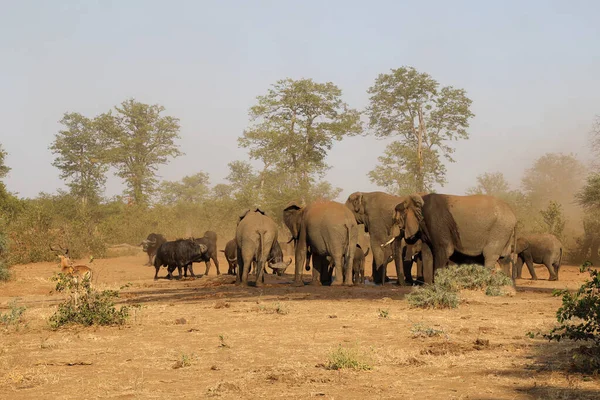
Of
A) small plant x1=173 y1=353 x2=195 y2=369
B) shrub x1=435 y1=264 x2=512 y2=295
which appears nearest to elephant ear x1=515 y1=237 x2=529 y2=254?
shrub x1=435 y1=264 x2=512 y2=295

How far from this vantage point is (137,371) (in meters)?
8.54

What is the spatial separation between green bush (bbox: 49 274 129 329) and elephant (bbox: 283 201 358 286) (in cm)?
847

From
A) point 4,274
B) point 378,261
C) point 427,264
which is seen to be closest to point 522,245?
point 378,261

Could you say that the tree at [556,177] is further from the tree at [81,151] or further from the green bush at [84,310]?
the green bush at [84,310]

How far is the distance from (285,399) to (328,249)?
1350 cm

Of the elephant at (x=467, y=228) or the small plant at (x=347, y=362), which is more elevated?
the elephant at (x=467, y=228)

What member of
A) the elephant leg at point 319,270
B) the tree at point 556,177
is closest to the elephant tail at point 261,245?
the elephant leg at point 319,270

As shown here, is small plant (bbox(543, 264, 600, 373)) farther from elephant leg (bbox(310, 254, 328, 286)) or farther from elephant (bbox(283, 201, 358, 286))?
elephant leg (bbox(310, 254, 328, 286))

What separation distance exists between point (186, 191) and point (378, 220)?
8323 cm

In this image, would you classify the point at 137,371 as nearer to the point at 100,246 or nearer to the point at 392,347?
the point at 392,347

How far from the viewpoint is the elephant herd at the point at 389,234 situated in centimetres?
1845

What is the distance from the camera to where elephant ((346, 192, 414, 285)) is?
867 inches

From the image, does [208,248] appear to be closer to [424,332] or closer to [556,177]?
[424,332]

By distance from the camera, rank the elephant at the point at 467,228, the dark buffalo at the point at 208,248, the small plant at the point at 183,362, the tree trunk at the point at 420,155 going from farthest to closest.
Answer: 1. the tree trunk at the point at 420,155
2. the dark buffalo at the point at 208,248
3. the elephant at the point at 467,228
4. the small plant at the point at 183,362
